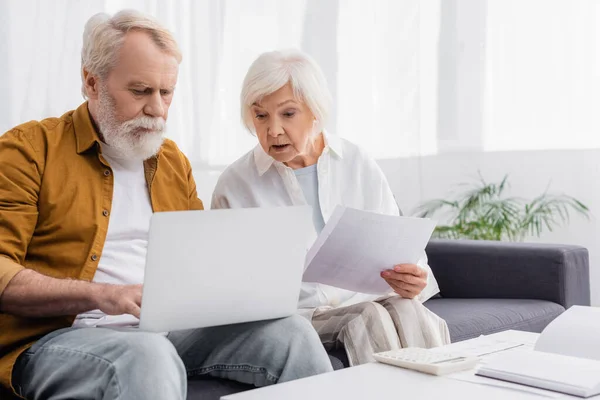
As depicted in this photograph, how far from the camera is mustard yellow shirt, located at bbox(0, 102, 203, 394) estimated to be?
1.67 m

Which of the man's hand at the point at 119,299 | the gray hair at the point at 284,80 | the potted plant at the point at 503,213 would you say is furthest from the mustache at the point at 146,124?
the potted plant at the point at 503,213

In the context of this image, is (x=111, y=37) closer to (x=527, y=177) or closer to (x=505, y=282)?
(x=505, y=282)

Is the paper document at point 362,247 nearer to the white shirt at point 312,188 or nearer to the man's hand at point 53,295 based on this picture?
the white shirt at point 312,188

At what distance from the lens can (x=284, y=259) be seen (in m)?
1.60

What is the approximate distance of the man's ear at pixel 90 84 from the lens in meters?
1.92

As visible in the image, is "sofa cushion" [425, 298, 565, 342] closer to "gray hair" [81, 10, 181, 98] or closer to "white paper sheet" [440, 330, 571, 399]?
"white paper sheet" [440, 330, 571, 399]

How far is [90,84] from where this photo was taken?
6.37 feet

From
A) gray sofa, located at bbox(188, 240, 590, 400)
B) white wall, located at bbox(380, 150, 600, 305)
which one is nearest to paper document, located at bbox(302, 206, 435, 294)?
gray sofa, located at bbox(188, 240, 590, 400)

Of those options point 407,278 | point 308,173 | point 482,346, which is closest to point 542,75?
point 308,173

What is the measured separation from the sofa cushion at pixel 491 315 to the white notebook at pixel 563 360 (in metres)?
0.67

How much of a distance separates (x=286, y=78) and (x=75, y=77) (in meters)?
1.14

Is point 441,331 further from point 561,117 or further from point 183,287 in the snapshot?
point 561,117

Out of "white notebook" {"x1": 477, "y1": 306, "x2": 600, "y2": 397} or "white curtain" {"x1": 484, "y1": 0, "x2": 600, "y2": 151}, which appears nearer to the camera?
"white notebook" {"x1": 477, "y1": 306, "x2": 600, "y2": 397}

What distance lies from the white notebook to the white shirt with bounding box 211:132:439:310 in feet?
1.71
